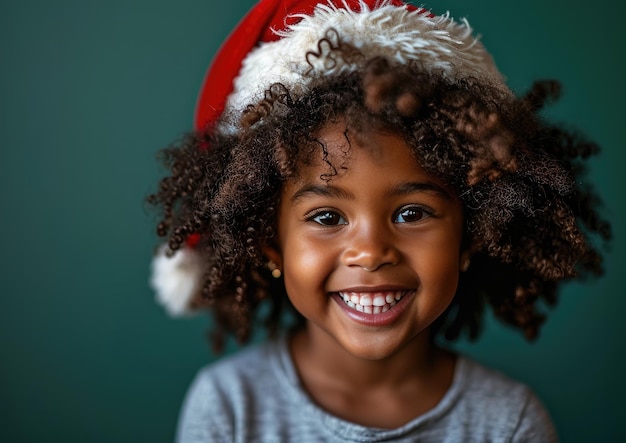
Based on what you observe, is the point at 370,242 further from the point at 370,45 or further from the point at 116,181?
the point at 116,181

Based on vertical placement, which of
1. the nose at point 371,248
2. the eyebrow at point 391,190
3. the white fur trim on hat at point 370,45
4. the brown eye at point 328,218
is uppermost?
the white fur trim on hat at point 370,45

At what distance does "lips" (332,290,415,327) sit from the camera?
1.04m

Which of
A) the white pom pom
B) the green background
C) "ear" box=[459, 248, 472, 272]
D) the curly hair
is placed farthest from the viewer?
the green background

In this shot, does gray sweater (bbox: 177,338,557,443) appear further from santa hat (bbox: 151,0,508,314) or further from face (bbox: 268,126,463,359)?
santa hat (bbox: 151,0,508,314)

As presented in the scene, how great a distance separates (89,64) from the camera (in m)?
1.46

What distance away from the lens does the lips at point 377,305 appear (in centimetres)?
104

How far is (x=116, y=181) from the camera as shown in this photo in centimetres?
152

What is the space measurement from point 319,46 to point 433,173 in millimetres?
235

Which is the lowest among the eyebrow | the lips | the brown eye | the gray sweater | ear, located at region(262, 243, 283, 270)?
the gray sweater

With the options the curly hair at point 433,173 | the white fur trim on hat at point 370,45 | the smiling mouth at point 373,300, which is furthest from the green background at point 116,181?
the smiling mouth at point 373,300

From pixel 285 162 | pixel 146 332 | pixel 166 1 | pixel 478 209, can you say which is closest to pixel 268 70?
pixel 285 162

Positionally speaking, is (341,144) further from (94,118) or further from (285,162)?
(94,118)

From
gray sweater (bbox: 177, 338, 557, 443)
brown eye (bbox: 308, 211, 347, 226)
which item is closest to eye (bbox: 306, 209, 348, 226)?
brown eye (bbox: 308, 211, 347, 226)

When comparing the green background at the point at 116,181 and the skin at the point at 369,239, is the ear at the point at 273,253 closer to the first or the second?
the skin at the point at 369,239
